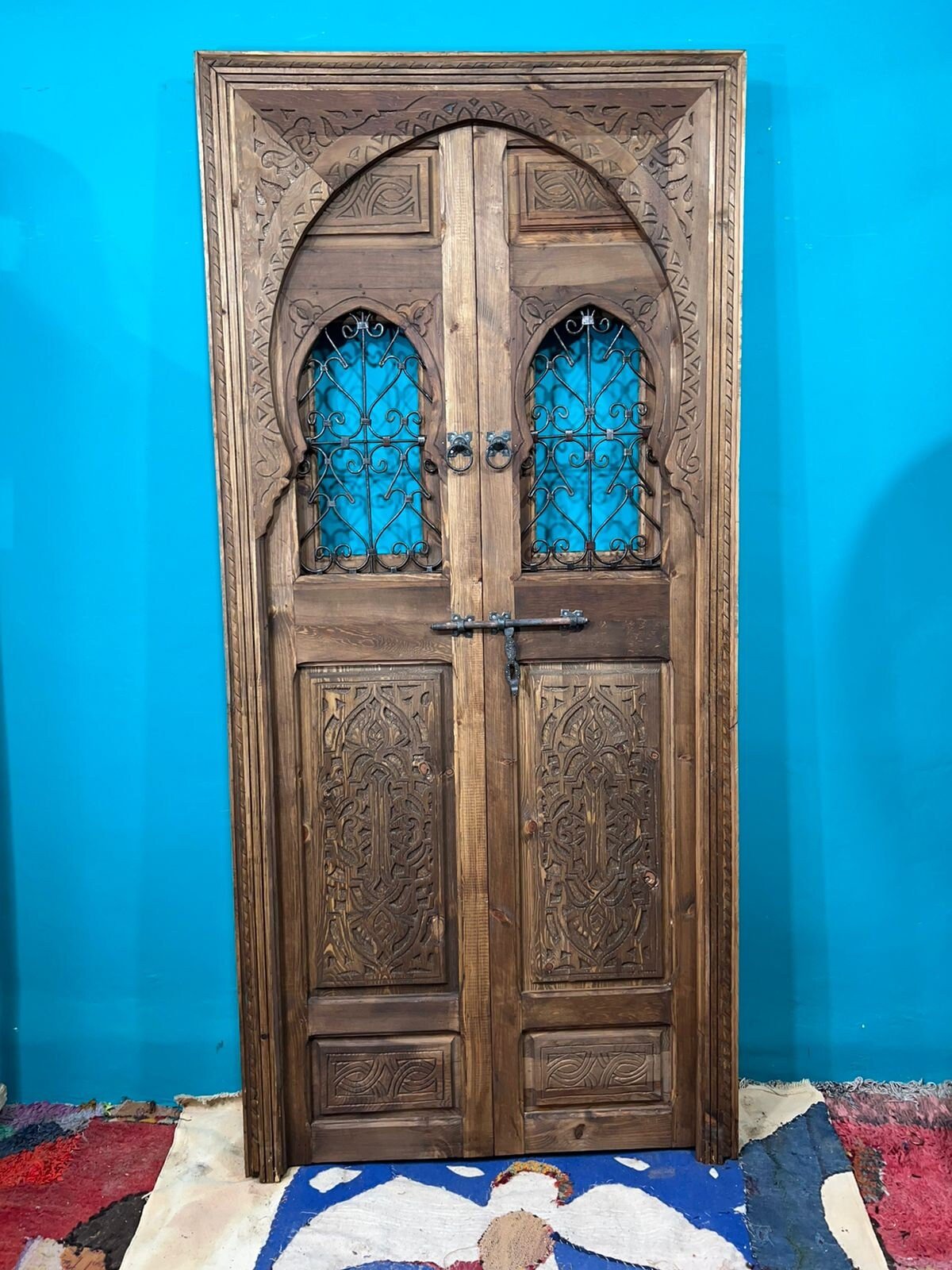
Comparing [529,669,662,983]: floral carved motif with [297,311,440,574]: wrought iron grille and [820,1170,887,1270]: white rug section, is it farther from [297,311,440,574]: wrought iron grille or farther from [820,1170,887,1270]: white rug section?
[820,1170,887,1270]: white rug section

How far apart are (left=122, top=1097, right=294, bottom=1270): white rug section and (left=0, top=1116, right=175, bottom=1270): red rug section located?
54mm

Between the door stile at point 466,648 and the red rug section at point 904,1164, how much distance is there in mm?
832

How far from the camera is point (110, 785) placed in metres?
2.49

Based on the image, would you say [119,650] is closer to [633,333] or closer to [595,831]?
[595,831]

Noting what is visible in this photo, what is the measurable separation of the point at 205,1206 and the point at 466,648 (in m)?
1.30

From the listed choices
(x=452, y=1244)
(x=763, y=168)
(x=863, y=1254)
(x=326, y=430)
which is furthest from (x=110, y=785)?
(x=763, y=168)

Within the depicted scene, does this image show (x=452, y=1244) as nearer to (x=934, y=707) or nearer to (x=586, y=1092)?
(x=586, y=1092)

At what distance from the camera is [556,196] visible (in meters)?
2.17

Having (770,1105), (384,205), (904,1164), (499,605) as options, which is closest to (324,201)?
(384,205)

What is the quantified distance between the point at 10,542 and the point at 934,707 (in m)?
2.22

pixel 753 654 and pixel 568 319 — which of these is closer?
pixel 568 319

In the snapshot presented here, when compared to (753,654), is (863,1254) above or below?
below

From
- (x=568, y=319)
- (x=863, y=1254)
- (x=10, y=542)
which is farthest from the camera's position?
(x=10, y=542)

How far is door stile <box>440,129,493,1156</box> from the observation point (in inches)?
85.0
